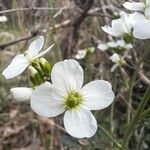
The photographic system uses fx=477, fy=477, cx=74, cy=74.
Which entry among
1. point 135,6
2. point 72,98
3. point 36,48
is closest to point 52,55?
point 135,6

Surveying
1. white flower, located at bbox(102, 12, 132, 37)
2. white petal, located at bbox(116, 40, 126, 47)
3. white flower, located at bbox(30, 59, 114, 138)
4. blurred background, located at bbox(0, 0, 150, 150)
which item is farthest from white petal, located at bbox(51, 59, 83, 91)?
blurred background, located at bbox(0, 0, 150, 150)

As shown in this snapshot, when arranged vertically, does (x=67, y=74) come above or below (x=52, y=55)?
above

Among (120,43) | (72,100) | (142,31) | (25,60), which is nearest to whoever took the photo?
(142,31)

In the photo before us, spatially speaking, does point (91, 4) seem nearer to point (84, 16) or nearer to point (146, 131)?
point (84, 16)

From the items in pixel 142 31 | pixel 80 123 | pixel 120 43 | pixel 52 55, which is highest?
pixel 142 31

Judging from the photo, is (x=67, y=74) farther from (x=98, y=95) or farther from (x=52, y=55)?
(x=52, y=55)

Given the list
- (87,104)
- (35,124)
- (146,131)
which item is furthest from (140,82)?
(87,104)

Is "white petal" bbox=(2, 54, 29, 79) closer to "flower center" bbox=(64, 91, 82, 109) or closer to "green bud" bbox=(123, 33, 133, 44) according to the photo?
"flower center" bbox=(64, 91, 82, 109)
